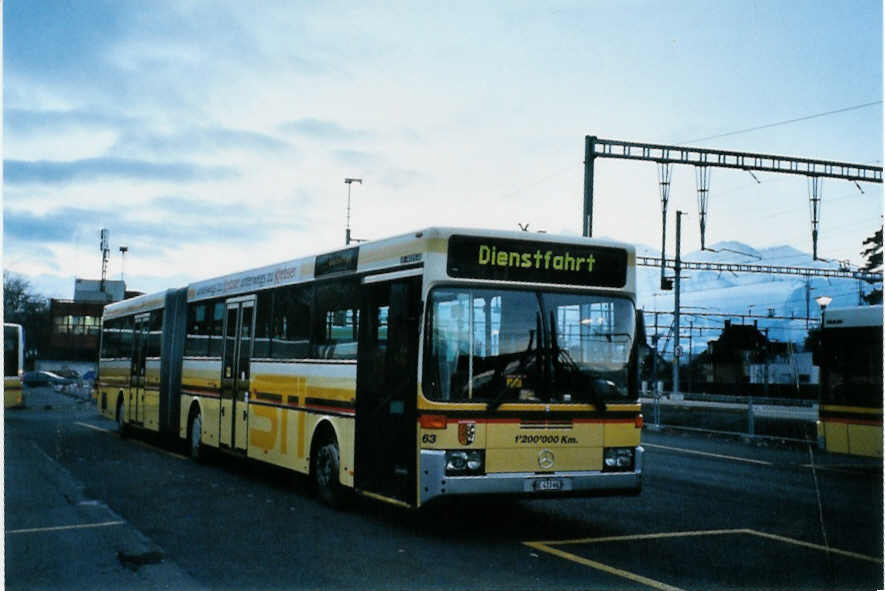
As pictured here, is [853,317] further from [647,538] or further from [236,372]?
[236,372]

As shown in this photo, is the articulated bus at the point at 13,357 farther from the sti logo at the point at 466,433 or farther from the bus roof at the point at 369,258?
the sti logo at the point at 466,433

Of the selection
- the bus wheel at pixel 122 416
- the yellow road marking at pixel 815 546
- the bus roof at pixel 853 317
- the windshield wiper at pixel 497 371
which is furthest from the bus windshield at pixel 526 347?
the bus wheel at pixel 122 416

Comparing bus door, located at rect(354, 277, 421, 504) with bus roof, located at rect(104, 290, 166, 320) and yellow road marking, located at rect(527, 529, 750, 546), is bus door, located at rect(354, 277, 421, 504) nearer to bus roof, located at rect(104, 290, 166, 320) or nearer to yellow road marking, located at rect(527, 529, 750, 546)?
yellow road marking, located at rect(527, 529, 750, 546)

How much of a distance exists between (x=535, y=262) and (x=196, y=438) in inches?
370

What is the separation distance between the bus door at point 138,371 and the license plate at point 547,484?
44.1ft

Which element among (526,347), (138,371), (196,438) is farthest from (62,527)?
(138,371)

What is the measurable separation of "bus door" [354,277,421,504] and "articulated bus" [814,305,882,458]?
9470mm

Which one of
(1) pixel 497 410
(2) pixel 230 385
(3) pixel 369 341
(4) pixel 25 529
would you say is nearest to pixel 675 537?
(1) pixel 497 410

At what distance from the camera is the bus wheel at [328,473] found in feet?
37.9

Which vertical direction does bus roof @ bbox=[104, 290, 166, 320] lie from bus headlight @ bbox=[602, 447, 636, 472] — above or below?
above

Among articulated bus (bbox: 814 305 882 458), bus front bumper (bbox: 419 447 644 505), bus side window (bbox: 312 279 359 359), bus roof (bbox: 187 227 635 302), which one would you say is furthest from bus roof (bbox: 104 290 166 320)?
articulated bus (bbox: 814 305 882 458)

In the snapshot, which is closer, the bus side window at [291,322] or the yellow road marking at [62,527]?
the yellow road marking at [62,527]

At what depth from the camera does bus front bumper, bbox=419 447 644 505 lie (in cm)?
929

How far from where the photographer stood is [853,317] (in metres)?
17.5
